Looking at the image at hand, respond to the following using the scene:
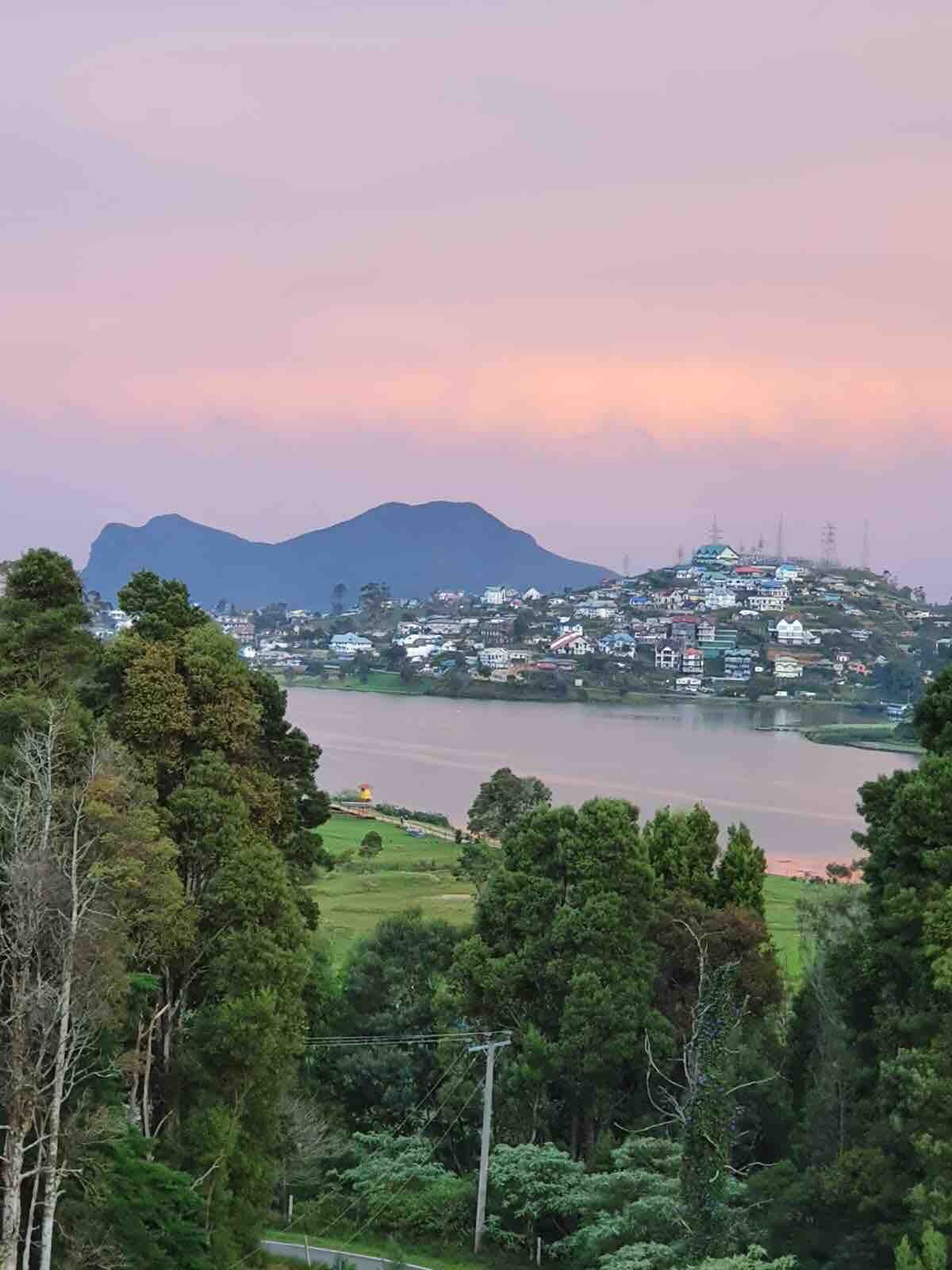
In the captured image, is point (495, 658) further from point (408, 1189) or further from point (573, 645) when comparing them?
point (408, 1189)

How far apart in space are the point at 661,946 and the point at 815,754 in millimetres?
36135

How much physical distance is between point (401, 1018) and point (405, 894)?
8.77 meters

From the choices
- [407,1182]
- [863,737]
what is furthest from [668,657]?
[407,1182]

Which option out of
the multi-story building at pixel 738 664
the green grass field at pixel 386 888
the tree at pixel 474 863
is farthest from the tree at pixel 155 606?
the multi-story building at pixel 738 664

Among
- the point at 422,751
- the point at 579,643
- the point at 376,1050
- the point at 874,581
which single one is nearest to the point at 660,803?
the point at 422,751

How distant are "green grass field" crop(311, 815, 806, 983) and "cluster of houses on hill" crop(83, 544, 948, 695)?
39380 mm

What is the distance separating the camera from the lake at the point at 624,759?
3206 cm

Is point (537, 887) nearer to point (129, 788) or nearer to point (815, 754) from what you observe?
point (129, 788)

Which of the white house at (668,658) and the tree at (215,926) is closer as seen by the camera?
the tree at (215,926)

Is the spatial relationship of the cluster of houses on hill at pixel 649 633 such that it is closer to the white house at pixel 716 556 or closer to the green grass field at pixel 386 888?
the white house at pixel 716 556

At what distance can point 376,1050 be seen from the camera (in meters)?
11.8

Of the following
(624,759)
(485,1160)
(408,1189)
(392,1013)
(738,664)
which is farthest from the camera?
(738,664)

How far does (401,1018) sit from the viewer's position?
1199 centimetres

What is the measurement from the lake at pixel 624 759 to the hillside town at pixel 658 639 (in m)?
6.91
